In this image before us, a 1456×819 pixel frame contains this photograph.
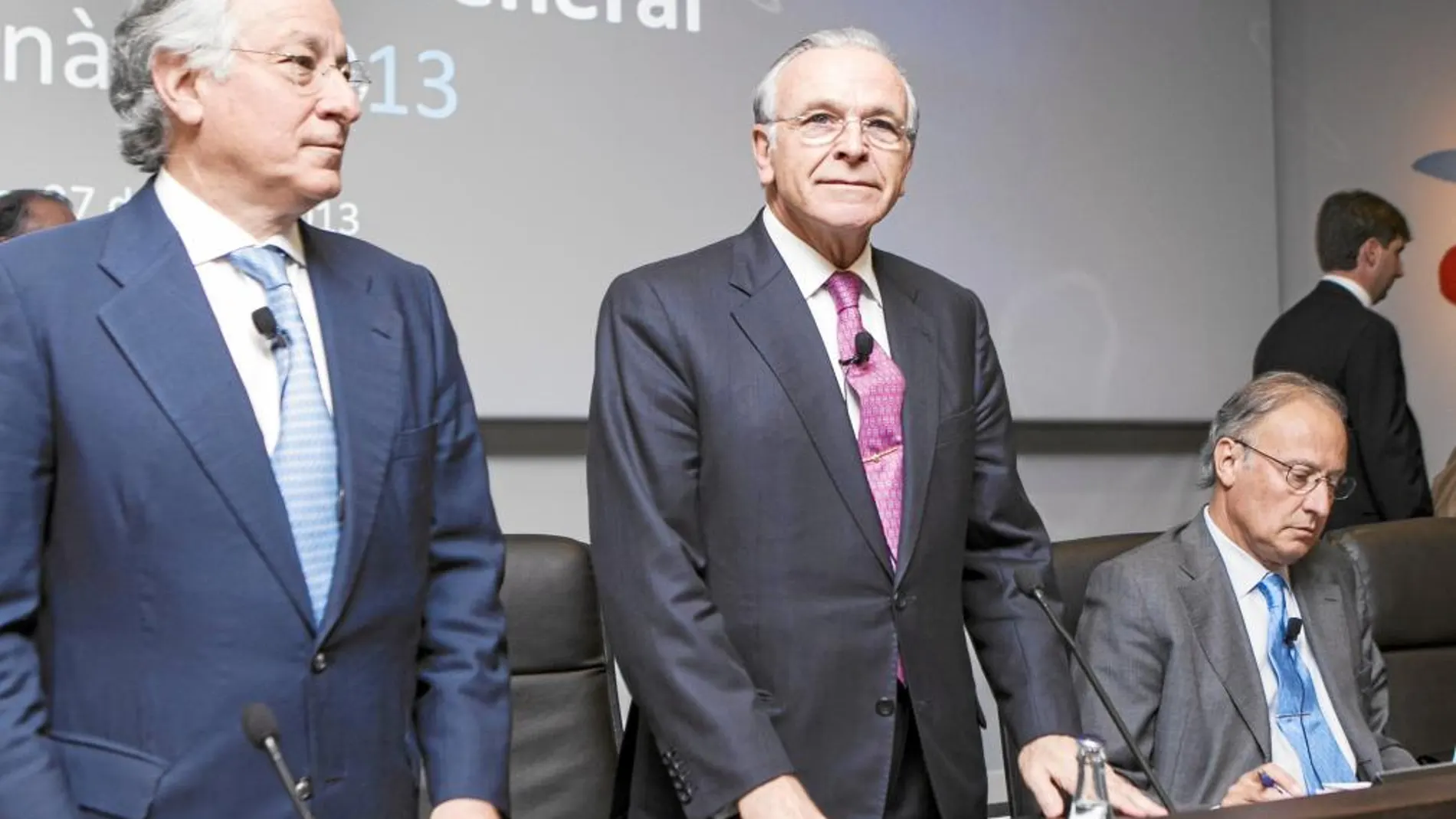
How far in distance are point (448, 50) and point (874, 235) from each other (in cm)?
115

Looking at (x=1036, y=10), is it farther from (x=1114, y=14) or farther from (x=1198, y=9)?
(x=1198, y=9)

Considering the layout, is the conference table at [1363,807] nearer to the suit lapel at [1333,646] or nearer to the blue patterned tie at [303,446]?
the blue patterned tie at [303,446]

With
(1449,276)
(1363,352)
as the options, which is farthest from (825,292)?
(1449,276)

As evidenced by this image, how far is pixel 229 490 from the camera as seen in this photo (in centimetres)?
154

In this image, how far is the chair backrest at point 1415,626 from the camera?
127 inches

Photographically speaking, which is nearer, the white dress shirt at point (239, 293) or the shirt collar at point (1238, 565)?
the white dress shirt at point (239, 293)

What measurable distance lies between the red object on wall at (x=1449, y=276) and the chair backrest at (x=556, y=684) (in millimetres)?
3286

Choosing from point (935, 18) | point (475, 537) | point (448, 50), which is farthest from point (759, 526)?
point (935, 18)

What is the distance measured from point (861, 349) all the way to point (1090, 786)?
2.03ft

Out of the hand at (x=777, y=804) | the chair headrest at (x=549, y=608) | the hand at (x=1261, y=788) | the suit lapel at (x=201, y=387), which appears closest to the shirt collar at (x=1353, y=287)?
the hand at (x=1261, y=788)

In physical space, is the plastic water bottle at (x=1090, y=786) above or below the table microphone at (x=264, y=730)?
below

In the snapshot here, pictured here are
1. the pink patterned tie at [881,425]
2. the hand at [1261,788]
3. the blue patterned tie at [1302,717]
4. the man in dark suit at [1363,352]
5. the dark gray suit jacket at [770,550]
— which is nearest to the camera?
the dark gray suit jacket at [770,550]

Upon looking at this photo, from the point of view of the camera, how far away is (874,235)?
4.20m

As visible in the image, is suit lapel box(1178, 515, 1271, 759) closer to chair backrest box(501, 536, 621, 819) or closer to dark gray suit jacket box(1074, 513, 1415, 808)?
dark gray suit jacket box(1074, 513, 1415, 808)
